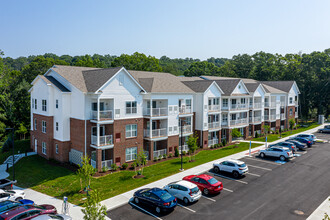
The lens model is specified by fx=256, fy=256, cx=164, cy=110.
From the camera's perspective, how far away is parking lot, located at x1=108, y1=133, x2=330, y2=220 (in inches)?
699

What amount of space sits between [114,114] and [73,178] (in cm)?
782

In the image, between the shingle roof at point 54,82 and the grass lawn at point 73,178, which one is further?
the shingle roof at point 54,82

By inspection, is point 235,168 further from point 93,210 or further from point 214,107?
point 93,210

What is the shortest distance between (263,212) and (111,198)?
11631 millimetres

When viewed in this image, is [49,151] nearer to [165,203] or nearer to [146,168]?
[146,168]

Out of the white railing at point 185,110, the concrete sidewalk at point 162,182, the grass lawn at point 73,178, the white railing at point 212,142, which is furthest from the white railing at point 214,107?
the grass lawn at point 73,178

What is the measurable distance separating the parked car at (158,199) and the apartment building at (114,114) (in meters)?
9.72

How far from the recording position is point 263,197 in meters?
20.5

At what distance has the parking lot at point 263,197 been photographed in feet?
58.3

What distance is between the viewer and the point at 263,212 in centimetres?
1792

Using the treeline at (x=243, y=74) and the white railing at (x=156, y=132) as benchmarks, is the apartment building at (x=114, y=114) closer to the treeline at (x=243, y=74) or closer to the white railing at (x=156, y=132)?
the white railing at (x=156, y=132)

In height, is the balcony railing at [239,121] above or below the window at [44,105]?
below

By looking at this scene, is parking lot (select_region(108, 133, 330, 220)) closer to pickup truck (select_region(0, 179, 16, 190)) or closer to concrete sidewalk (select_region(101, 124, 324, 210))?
concrete sidewalk (select_region(101, 124, 324, 210))

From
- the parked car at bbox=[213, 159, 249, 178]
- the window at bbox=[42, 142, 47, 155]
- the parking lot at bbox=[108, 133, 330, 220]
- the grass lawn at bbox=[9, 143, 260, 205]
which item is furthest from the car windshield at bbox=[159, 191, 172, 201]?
the window at bbox=[42, 142, 47, 155]
